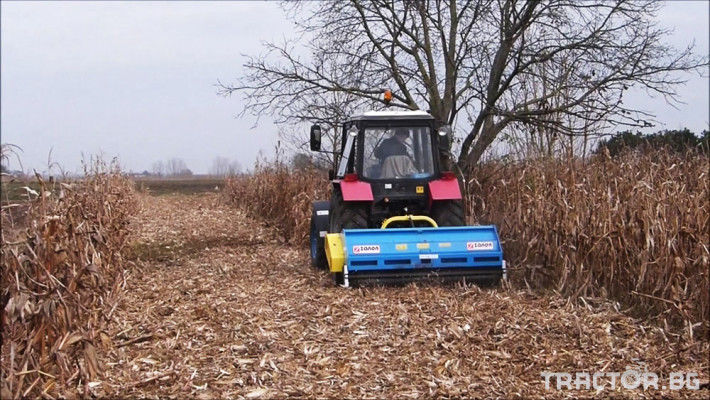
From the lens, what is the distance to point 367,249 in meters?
8.12

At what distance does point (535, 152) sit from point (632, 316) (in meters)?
4.03

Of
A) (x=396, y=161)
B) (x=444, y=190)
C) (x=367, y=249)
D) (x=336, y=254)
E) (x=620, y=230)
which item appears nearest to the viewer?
(x=620, y=230)

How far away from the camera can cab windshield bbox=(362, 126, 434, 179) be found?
9133mm

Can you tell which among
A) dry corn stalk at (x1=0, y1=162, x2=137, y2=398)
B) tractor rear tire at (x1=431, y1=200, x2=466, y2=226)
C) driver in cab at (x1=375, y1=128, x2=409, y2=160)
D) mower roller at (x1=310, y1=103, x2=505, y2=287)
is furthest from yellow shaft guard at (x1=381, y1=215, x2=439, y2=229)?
dry corn stalk at (x1=0, y1=162, x2=137, y2=398)

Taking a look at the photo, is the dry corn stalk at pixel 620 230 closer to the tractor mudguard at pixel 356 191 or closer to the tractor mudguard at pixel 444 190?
the tractor mudguard at pixel 444 190

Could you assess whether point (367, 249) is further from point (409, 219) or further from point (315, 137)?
point (315, 137)

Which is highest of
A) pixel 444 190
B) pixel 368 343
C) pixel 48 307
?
pixel 444 190

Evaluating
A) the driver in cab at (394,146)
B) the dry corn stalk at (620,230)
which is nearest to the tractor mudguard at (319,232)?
the driver in cab at (394,146)

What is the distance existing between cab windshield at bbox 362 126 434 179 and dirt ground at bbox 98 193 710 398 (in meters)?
1.54

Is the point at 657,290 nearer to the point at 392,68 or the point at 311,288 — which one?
the point at 311,288

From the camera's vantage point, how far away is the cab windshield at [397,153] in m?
9.13

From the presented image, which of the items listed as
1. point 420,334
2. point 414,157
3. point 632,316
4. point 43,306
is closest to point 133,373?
point 43,306

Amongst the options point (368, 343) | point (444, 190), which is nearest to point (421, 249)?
point (444, 190)

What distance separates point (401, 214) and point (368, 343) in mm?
3337
